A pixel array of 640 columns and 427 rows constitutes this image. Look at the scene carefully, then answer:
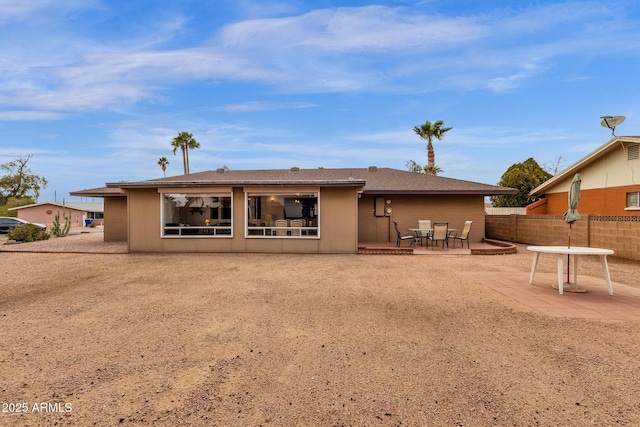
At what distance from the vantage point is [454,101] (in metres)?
21.6

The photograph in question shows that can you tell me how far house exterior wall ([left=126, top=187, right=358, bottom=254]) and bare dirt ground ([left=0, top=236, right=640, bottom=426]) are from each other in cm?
487

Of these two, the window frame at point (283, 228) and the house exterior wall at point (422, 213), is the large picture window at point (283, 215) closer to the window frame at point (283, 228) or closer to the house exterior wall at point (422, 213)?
the window frame at point (283, 228)

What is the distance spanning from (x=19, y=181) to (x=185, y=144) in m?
35.4

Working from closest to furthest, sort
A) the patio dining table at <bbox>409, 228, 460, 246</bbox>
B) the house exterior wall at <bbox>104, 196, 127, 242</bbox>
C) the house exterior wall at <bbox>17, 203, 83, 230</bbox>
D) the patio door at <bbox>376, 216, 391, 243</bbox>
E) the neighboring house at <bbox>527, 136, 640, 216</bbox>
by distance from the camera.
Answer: the patio dining table at <bbox>409, 228, 460, 246</bbox>, the neighboring house at <bbox>527, 136, 640, 216</bbox>, the patio door at <bbox>376, 216, 391, 243</bbox>, the house exterior wall at <bbox>104, 196, 127, 242</bbox>, the house exterior wall at <bbox>17, 203, 83, 230</bbox>

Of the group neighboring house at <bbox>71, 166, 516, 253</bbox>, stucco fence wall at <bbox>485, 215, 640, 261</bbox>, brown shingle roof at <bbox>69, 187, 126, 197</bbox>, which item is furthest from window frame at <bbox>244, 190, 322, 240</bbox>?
stucco fence wall at <bbox>485, 215, 640, 261</bbox>

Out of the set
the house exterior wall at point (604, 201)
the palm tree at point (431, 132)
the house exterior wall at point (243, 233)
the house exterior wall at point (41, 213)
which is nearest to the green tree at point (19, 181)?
the house exterior wall at point (41, 213)

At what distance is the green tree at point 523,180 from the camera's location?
23250 millimetres

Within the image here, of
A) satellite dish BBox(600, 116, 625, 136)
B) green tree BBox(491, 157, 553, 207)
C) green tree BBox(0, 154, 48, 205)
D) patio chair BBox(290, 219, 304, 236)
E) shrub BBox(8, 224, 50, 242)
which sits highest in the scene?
green tree BBox(0, 154, 48, 205)

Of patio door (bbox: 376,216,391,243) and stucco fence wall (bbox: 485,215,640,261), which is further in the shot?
patio door (bbox: 376,216,391,243)

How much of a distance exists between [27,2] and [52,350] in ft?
46.1

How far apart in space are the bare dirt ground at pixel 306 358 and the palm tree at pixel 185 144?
106 ft

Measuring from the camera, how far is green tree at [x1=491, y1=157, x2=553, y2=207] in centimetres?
2325

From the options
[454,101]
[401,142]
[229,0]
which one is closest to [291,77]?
[229,0]

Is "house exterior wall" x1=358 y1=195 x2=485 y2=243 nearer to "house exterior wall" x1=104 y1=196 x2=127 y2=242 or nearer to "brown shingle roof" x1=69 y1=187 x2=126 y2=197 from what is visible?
"brown shingle roof" x1=69 y1=187 x2=126 y2=197
